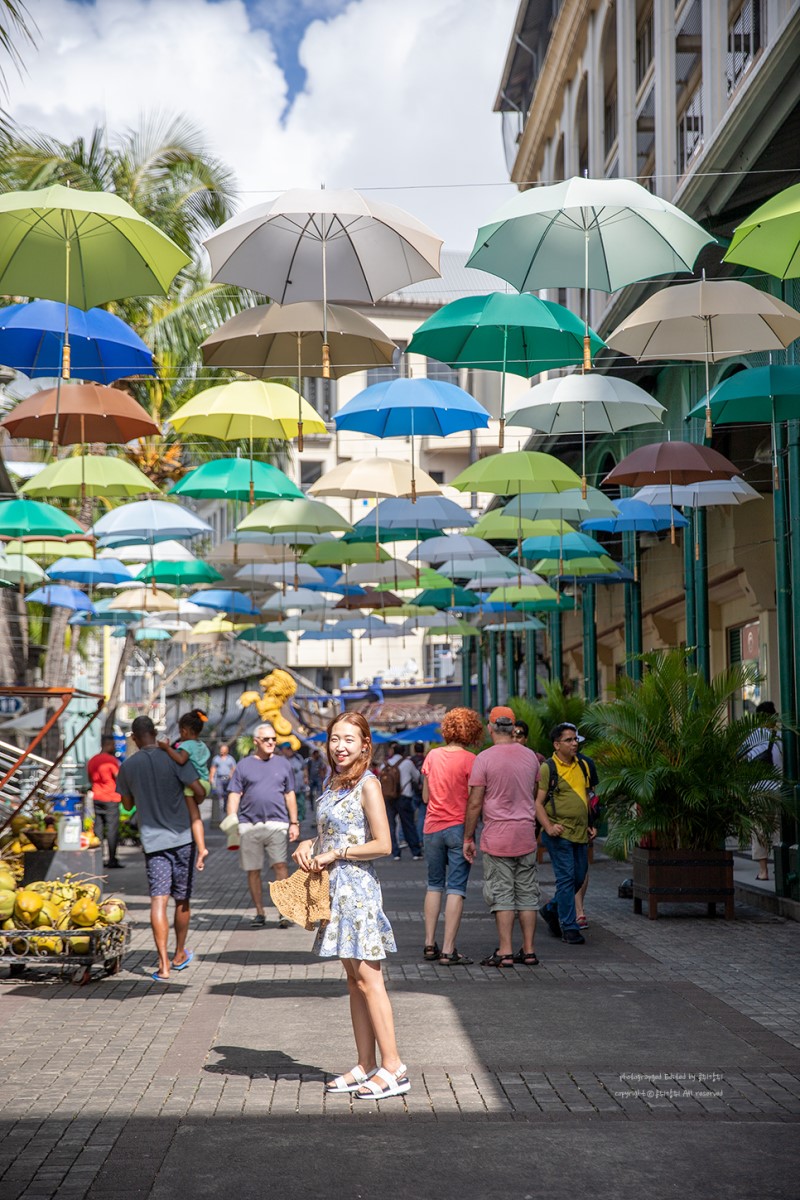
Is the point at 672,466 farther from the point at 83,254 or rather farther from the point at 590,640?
the point at 590,640

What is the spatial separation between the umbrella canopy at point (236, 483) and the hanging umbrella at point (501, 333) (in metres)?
4.85

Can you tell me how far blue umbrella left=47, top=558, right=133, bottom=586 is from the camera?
22.0 metres

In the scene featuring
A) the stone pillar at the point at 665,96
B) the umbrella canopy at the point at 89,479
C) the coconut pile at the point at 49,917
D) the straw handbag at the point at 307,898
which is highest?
the stone pillar at the point at 665,96

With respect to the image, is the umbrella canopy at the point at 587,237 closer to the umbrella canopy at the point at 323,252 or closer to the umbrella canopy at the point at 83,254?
the umbrella canopy at the point at 323,252

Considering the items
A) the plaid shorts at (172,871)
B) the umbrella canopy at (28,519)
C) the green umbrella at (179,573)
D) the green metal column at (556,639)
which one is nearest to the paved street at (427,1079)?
the plaid shorts at (172,871)

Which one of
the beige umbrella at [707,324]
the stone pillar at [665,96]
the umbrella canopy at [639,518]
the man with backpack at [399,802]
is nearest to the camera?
the beige umbrella at [707,324]

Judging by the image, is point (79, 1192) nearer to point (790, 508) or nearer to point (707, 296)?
point (707, 296)

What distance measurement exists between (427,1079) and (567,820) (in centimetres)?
517

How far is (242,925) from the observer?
13.5m

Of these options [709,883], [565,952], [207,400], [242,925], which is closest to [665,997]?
[565,952]

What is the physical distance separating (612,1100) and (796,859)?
7.40 metres

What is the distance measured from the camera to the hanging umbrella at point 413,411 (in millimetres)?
15367

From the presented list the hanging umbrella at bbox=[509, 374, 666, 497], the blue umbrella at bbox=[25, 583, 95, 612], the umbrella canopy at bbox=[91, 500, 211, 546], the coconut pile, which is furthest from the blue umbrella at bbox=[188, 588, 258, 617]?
the coconut pile

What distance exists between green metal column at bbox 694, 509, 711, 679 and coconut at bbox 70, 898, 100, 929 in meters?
9.78
